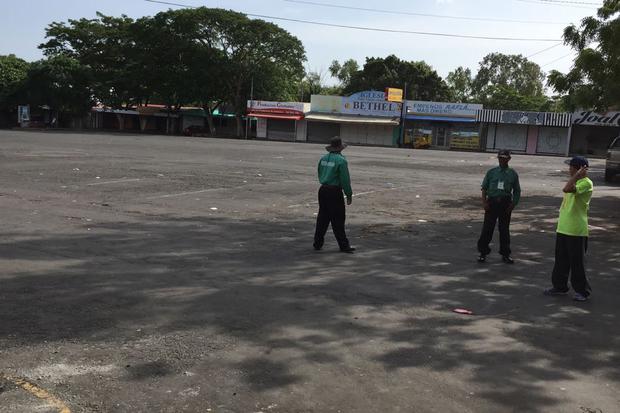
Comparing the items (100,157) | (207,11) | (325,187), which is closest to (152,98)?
(207,11)

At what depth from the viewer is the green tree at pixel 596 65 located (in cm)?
1445

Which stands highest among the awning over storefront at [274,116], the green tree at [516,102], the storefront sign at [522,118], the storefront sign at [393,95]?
the green tree at [516,102]

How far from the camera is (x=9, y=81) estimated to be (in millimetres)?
70750

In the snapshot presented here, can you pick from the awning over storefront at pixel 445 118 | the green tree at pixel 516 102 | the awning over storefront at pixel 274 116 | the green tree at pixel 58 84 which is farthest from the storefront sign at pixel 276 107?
the green tree at pixel 516 102

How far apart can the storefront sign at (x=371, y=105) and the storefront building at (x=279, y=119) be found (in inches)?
200

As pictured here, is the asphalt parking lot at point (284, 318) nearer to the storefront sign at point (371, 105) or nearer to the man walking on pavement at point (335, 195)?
the man walking on pavement at point (335, 195)

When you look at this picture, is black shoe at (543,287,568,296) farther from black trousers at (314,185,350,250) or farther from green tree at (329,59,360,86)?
green tree at (329,59,360,86)

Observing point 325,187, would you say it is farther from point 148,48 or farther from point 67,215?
point 148,48

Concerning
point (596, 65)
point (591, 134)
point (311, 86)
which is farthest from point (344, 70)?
point (596, 65)

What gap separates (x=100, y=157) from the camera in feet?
87.5

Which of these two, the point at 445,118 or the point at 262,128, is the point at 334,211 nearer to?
the point at 445,118

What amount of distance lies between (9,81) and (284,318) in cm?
7504

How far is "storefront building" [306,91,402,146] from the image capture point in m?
65.8

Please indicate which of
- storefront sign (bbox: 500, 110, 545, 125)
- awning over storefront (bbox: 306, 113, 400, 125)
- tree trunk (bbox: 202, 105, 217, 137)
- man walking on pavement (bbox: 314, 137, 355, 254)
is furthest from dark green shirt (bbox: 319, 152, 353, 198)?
tree trunk (bbox: 202, 105, 217, 137)
